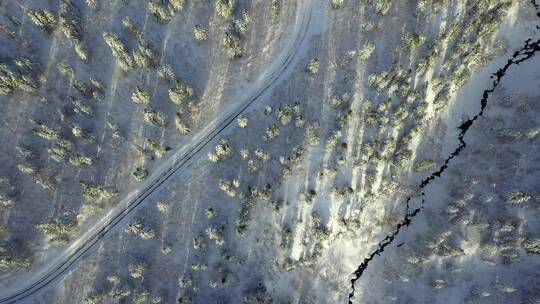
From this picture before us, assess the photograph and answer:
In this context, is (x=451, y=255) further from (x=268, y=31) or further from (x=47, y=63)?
(x=47, y=63)

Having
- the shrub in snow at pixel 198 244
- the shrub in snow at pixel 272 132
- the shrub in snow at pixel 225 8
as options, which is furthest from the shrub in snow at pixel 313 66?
the shrub in snow at pixel 198 244

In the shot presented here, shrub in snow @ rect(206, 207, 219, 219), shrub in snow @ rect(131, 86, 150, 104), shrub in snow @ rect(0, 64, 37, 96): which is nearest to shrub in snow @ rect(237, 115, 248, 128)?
shrub in snow @ rect(206, 207, 219, 219)

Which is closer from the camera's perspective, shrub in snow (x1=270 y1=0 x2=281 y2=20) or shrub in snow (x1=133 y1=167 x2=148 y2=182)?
shrub in snow (x1=133 y1=167 x2=148 y2=182)

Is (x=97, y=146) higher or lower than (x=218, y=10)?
lower

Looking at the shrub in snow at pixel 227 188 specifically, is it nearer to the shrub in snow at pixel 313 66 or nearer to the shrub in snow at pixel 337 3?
the shrub in snow at pixel 313 66

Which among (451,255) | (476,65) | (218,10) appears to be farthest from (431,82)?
(218,10)

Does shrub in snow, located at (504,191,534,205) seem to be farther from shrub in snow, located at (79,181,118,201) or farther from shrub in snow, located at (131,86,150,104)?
shrub in snow, located at (79,181,118,201)

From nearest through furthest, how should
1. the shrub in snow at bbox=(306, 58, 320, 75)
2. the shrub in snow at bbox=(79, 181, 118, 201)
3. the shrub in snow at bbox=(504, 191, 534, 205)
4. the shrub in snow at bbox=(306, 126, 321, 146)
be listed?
Answer: 1. the shrub in snow at bbox=(504, 191, 534, 205)
2. the shrub in snow at bbox=(79, 181, 118, 201)
3. the shrub in snow at bbox=(306, 126, 321, 146)
4. the shrub in snow at bbox=(306, 58, 320, 75)

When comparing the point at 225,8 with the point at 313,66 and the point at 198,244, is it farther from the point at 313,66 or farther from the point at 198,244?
the point at 198,244
